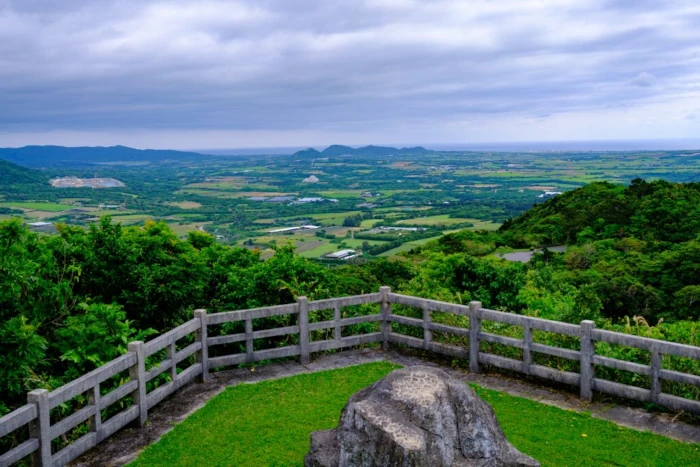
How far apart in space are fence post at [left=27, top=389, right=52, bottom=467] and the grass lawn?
1.07 meters

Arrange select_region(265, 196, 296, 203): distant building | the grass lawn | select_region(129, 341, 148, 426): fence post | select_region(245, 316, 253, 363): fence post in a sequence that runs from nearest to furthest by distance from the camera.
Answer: the grass lawn → select_region(129, 341, 148, 426): fence post → select_region(245, 316, 253, 363): fence post → select_region(265, 196, 296, 203): distant building

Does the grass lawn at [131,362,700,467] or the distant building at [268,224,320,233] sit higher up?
the grass lawn at [131,362,700,467]

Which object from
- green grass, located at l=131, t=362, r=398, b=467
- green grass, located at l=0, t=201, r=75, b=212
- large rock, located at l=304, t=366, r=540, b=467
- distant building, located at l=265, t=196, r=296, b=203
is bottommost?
distant building, located at l=265, t=196, r=296, b=203

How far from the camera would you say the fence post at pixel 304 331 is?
1148 cm

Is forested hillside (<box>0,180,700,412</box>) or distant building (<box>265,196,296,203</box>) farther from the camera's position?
distant building (<box>265,196,296,203</box>)

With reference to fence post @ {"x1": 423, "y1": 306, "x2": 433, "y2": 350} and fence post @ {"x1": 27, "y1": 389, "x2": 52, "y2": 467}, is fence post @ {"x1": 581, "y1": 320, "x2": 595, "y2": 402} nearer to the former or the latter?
fence post @ {"x1": 423, "y1": 306, "x2": 433, "y2": 350}

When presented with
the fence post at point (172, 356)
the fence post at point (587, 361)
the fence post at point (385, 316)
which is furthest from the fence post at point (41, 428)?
the fence post at point (587, 361)

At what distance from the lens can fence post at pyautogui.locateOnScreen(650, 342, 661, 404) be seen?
891 centimetres

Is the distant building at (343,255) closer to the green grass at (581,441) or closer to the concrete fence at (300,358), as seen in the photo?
the concrete fence at (300,358)

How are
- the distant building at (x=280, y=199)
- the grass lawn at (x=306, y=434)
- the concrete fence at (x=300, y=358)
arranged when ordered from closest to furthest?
the concrete fence at (x=300, y=358) → the grass lawn at (x=306, y=434) → the distant building at (x=280, y=199)

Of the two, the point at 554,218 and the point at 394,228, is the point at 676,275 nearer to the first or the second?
the point at 554,218

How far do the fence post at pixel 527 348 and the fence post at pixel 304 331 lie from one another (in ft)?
12.6

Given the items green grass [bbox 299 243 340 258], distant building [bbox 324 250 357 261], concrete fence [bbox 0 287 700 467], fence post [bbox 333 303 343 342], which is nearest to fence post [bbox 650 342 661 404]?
concrete fence [bbox 0 287 700 467]

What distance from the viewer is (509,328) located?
11891 millimetres
